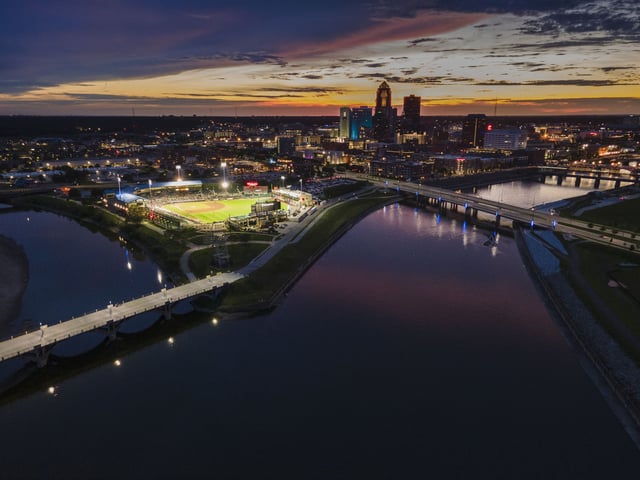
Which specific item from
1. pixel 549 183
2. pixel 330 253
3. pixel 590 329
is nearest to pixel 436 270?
pixel 330 253

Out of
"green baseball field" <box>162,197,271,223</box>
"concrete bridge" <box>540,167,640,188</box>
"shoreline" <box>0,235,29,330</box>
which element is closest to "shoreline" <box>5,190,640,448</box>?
"shoreline" <box>0,235,29,330</box>

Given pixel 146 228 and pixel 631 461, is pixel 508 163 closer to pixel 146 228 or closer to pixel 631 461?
pixel 146 228

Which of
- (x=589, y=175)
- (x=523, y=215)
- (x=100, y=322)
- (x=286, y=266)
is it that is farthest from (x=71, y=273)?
(x=589, y=175)

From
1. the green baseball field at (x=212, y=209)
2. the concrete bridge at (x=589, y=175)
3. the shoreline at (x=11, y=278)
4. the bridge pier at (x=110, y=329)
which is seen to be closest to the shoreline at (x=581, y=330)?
the shoreline at (x=11, y=278)

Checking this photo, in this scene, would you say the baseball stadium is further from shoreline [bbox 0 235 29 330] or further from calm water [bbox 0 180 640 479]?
calm water [bbox 0 180 640 479]

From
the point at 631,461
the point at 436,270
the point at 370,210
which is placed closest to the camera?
the point at 631,461

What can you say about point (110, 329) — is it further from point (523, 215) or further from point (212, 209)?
point (523, 215)
